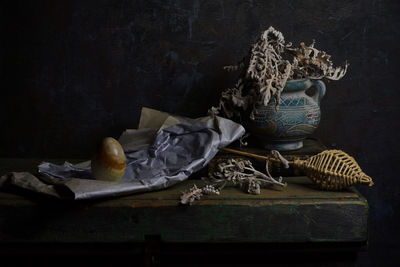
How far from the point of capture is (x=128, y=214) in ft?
4.31

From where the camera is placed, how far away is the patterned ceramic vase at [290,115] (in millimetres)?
1550

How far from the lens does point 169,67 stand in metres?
1.89

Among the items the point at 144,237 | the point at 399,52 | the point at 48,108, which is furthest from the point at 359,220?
the point at 48,108

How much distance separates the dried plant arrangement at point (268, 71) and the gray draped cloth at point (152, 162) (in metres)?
0.09

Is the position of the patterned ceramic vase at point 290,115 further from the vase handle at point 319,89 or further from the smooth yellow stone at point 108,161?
the smooth yellow stone at point 108,161

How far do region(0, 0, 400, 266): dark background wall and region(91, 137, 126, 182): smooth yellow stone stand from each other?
0.60 meters

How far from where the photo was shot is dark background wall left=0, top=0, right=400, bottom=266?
6.05ft

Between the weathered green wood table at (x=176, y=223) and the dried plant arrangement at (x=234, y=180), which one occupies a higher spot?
the dried plant arrangement at (x=234, y=180)

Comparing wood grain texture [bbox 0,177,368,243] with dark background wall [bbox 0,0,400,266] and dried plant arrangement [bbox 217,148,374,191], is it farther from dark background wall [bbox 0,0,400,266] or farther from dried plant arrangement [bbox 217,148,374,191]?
dark background wall [bbox 0,0,400,266]

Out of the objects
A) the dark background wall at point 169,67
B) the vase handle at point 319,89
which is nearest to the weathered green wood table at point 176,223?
the vase handle at point 319,89

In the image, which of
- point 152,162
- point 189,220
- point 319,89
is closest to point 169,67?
point 152,162

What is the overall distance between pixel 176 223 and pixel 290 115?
554 millimetres

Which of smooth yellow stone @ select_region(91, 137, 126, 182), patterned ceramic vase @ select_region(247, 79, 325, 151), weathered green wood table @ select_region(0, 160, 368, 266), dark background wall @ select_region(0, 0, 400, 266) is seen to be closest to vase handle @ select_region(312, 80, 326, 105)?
patterned ceramic vase @ select_region(247, 79, 325, 151)

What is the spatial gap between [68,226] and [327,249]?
77cm
